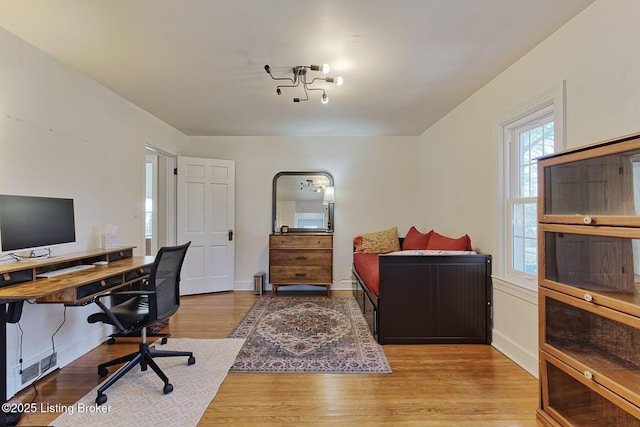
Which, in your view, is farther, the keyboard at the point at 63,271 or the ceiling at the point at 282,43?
the keyboard at the point at 63,271

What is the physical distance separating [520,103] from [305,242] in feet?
10.1

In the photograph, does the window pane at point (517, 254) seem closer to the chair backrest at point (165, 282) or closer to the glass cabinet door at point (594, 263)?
the glass cabinet door at point (594, 263)

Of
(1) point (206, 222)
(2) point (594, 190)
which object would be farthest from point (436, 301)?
(1) point (206, 222)

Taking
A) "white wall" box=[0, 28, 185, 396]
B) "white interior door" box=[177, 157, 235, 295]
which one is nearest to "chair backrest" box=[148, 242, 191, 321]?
"white wall" box=[0, 28, 185, 396]

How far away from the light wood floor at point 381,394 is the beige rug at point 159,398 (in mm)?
94

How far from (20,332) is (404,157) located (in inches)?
191

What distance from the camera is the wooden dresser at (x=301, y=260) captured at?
14.9 ft

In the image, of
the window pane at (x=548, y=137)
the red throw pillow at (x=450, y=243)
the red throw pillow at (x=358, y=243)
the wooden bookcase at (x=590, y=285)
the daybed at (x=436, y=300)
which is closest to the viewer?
the wooden bookcase at (x=590, y=285)

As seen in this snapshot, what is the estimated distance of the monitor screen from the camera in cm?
193

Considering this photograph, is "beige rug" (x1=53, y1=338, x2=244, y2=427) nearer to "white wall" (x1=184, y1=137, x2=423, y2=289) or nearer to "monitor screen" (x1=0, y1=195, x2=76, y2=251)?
"monitor screen" (x1=0, y1=195, x2=76, y2=251)

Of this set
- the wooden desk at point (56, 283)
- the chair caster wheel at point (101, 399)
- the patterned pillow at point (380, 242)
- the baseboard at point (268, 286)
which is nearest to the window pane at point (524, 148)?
the patterned pillow at point (380, 242)

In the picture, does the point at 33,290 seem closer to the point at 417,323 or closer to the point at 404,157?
the point at 417,323

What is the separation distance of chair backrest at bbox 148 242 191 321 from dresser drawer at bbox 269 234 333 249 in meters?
2.17

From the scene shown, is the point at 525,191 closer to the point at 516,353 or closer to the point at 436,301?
the point at 436,301
